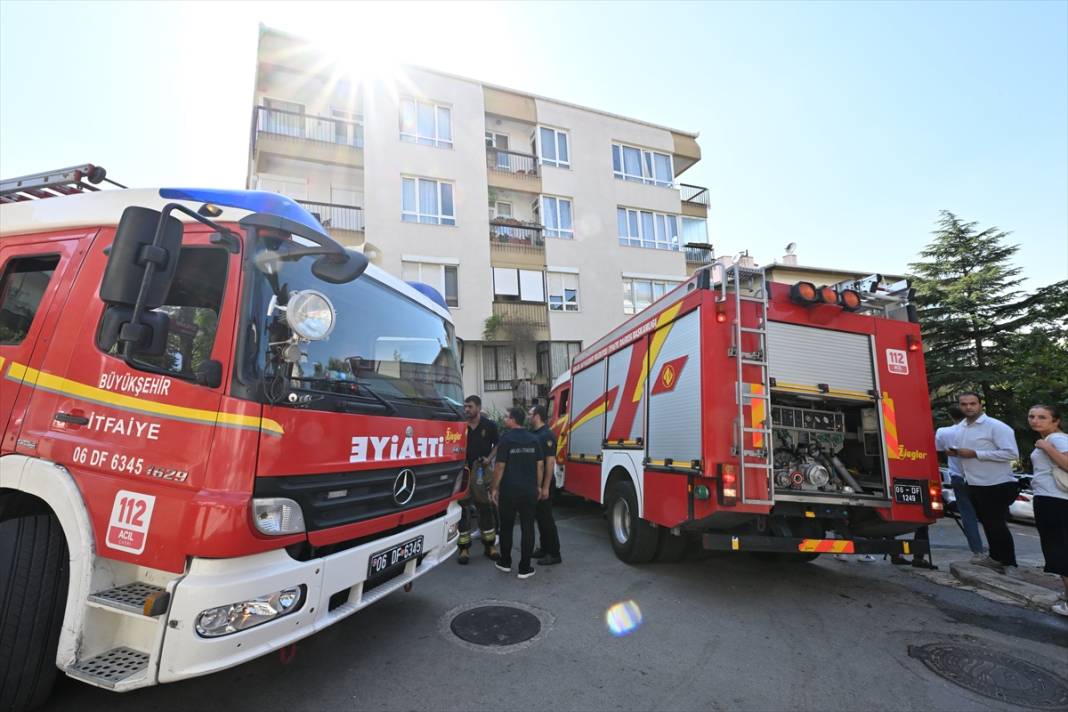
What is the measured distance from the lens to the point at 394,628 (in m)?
3.97

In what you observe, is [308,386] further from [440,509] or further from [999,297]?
[999,297]

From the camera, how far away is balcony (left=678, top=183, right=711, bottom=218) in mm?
23016

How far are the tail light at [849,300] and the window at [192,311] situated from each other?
5.24 metres

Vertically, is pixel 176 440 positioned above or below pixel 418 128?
below

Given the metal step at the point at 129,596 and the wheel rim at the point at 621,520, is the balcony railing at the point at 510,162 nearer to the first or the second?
the wheel rim at the point at 621,520

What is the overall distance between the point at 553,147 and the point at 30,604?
20712 mm

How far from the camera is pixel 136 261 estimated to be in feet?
7.72

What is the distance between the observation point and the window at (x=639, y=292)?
20.1 metres

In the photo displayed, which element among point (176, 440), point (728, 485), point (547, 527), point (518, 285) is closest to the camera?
point (176, 440)

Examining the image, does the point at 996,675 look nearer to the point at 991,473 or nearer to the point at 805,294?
the point at 991,473

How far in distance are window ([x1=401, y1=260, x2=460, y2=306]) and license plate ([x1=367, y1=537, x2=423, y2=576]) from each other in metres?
14.0

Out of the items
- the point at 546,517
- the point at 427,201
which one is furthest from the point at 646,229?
the point at 546,517

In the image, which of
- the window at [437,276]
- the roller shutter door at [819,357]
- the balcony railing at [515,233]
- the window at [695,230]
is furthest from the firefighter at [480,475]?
the window at [695,230]

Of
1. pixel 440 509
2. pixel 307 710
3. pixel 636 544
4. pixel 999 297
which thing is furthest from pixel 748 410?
pixel 999 297
